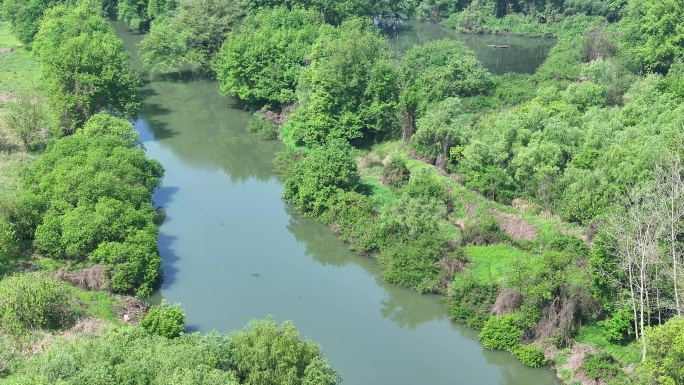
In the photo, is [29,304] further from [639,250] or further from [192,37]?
[192,37]

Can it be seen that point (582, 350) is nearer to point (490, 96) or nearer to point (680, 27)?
point (490, 96)

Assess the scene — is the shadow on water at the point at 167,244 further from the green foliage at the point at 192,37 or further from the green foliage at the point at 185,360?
the green foliage at the point at 192,37

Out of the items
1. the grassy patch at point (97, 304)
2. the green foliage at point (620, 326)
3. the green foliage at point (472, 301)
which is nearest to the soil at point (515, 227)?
the green foliage at point (472, 301)

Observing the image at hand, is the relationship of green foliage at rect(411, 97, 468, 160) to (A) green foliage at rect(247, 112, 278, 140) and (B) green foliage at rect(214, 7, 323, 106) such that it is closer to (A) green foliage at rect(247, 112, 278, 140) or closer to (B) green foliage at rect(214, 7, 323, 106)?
(A) green foliage at rect(247, 112, 278, 140)

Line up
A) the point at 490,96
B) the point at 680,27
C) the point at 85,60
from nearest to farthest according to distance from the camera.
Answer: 1. the point at 85,60
2. the point at 490,96
3. the point at 680,27

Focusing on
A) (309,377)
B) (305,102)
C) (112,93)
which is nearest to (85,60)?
(112,93)

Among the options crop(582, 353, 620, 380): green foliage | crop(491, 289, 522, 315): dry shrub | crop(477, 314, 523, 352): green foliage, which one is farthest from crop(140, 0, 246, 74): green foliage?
crop(582, 353, 620, 380): green foliage
